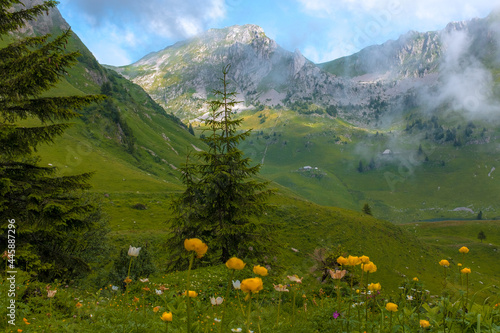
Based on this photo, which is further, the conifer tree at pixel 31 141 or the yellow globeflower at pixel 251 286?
the conifer tree at pixel 31 141

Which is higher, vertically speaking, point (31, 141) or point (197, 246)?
point (31, 141)

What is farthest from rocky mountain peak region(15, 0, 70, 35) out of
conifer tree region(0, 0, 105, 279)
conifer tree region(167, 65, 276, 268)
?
conifer tree region(167, 65, 276, 268)

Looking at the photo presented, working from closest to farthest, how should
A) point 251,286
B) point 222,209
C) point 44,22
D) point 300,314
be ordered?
point 251,286 < point 300,314 < point 222,209 < point 44,22

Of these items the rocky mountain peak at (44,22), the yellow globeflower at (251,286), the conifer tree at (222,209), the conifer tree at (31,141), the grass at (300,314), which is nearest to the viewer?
the yellow globeflower at (251,286)

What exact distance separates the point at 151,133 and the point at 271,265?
5030 inches

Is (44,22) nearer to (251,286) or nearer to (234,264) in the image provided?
(234,264)

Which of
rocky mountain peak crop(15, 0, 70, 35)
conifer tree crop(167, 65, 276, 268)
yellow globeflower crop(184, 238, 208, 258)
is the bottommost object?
conifer tree crop(167, 65, 276, 268)

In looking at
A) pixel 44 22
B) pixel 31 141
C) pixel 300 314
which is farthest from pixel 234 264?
pixel 44 22

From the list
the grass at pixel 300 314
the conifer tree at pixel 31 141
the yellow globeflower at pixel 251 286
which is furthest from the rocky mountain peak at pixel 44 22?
the yellow globeflower at pixel 251 286

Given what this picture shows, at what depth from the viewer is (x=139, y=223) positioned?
135ft

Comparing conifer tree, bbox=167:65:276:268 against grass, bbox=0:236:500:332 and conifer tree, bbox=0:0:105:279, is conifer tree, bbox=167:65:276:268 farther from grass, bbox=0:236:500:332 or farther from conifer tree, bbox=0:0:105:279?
grass, bbox=0:236:500:332

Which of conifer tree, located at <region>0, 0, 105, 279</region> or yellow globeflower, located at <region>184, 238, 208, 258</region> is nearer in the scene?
yellow globeflower, located at <region>184, 238, 208, 258</region>

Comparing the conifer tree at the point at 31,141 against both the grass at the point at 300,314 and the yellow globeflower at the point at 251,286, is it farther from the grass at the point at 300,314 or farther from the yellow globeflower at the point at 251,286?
the yellow globeflower at the point at 251,286

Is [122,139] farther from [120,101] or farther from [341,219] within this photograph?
[341,219]
